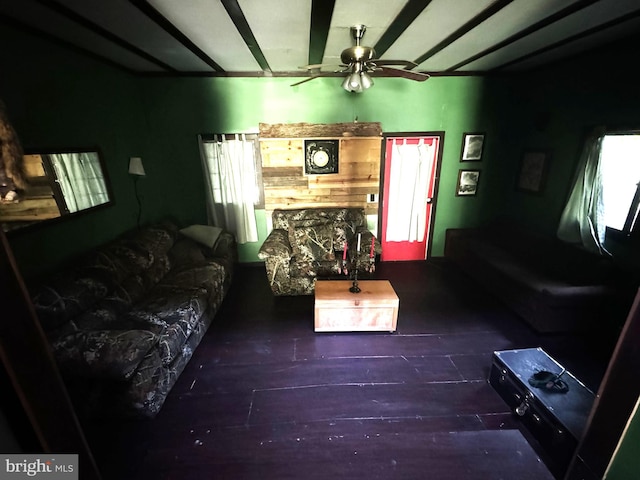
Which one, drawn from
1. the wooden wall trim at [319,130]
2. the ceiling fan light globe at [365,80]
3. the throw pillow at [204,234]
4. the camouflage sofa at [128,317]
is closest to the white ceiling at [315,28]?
the ceiling fan light globe at [365,80]

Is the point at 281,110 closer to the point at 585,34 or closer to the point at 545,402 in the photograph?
the point at 585,34

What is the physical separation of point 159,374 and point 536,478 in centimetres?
233

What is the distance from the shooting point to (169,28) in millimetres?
2121

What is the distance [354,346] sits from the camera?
8.46 ft

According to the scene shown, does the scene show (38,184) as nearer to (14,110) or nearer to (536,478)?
(14,110)

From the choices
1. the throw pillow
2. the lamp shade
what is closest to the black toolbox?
the throw pillow

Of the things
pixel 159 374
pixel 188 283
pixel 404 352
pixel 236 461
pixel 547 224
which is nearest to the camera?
pixel 236 461

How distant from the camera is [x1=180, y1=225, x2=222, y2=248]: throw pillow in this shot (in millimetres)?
3566

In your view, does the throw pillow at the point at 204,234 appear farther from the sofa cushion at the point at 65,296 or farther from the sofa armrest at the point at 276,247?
the sofa cushion at the point at 65,296

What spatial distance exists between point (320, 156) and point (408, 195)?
1.38 meters

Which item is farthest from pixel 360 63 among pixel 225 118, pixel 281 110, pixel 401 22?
pixel 225 118

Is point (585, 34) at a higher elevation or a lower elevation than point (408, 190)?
higher

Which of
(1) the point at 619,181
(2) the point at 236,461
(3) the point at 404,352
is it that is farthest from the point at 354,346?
(1) the point at 619,181

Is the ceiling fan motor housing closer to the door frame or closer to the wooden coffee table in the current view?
the door frame
